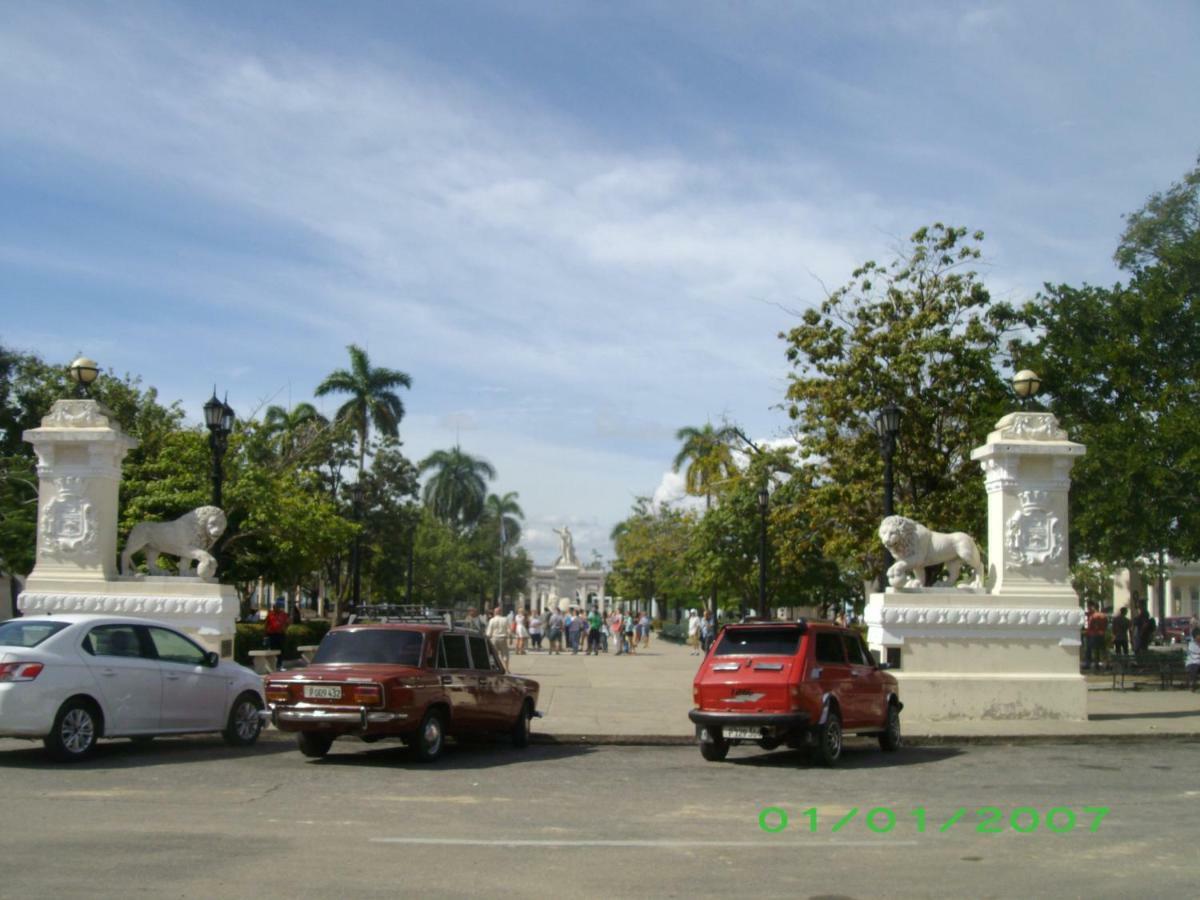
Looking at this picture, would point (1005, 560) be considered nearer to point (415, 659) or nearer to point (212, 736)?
point (415, 659)

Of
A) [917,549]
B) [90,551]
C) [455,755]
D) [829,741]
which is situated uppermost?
[917,549]

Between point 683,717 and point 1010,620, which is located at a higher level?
point 1010,620

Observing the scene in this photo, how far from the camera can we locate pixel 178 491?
32438 mm

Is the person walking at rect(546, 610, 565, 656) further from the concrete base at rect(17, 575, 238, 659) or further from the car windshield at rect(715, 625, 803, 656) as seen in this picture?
the car windshield at rect(715, 625, 803, 656)

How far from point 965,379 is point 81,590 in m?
21.1

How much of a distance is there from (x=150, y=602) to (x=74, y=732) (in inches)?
248

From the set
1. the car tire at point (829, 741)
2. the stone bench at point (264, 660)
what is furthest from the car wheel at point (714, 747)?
the stone bench at point (264, 660)

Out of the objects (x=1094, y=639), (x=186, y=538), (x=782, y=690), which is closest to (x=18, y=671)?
(x=186, y=538)

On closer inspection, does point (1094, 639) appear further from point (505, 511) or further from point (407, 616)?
point (505, 511)

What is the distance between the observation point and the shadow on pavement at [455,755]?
46.3 ft

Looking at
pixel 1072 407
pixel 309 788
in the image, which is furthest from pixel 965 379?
pixel 309 788

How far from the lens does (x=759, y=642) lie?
14867 mm

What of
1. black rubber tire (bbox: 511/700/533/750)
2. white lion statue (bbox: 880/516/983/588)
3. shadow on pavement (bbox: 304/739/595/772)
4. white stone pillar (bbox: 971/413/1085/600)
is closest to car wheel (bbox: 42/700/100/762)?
shadow on pavement (bbox: 304/739/595/772)

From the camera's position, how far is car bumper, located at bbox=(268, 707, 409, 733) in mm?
13375
